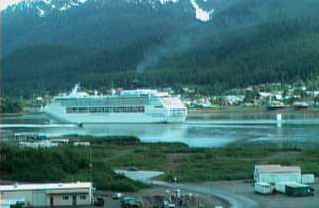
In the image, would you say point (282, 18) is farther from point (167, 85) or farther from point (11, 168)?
point (11, 168)

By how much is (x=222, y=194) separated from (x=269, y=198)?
2.39ft

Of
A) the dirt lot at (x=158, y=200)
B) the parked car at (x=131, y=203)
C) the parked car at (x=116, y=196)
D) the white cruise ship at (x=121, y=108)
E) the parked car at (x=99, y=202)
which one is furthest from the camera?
the white cruise ship at (x=121, y=108)

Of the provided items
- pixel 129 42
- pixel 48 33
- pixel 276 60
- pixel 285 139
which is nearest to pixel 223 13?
pixel 129 42

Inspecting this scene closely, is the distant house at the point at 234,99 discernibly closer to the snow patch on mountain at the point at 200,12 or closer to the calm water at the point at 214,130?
the calm water at the point at 214,130

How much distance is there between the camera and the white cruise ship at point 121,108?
36344 millimetres

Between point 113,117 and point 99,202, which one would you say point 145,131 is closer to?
point 113,117

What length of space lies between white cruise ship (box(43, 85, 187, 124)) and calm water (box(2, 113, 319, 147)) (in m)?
0.71

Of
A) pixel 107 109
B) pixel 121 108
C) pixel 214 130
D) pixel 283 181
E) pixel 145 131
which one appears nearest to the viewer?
pixel 283 181

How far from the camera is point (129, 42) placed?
78.8 meters

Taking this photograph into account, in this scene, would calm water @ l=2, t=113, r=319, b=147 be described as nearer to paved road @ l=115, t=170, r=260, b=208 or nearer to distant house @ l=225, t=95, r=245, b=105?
distant house @ l=225, t=95, r=245, b=105

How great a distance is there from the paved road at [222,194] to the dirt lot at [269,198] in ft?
0.43

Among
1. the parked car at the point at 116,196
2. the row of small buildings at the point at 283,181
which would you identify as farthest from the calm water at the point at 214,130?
the parked car at the point at 116,196

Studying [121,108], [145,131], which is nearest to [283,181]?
[145,131]

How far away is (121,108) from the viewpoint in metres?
37.2
